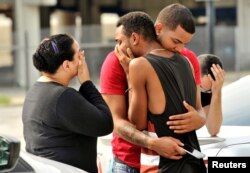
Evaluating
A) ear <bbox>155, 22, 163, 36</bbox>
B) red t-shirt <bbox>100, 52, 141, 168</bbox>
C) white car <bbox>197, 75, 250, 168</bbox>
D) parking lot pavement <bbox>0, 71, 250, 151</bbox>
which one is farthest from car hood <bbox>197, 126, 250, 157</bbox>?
parking lot pavement <bbox>0, 71, 250, 151</bbox>

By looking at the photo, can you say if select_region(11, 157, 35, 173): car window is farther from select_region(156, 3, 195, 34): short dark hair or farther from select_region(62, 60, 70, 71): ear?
select_region(156, 3, 195, 34): short dark hair

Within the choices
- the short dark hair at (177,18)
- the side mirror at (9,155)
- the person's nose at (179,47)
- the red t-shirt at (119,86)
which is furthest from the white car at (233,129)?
the side mirror at (9,155)

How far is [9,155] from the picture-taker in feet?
8.55

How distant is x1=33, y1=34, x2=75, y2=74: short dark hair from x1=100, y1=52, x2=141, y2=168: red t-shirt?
22cm

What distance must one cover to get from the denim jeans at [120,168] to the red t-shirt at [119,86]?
22 mm

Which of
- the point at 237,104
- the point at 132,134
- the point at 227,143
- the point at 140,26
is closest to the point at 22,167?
the point at 132,134

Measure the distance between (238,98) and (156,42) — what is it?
1.38 meters

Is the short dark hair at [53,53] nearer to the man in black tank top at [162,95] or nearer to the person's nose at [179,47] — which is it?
the man in black tank top at [162,95]

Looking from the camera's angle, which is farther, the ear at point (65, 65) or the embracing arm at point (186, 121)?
the ear at point (65, 65)

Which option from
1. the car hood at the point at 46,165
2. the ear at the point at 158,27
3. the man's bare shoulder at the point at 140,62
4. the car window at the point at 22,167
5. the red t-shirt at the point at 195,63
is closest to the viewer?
the car window at the point at 22,167

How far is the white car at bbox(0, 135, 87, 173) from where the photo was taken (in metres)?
2.61

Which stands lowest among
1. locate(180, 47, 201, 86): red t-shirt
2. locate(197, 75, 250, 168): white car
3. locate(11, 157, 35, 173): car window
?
locate(197, 75, 250, 168): white car

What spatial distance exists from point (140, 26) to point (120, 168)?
2.60ft

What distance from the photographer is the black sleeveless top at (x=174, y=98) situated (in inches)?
131
